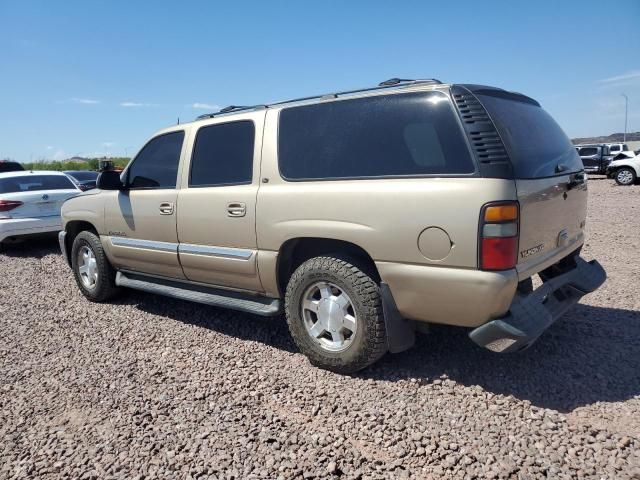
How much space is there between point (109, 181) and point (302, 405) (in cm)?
313

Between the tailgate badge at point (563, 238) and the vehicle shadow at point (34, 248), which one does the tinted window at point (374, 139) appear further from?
the vehicle shadow at point (34, 248)

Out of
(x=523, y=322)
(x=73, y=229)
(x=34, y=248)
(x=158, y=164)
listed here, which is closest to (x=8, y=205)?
(x=34, y=248)

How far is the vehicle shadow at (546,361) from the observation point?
120 inches

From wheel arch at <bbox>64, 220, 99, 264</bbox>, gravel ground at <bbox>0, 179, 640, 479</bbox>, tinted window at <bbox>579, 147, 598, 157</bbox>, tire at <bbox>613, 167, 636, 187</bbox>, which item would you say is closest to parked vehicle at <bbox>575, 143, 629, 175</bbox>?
tinted window at <bbox>579, 147, 598, 157</bbox>

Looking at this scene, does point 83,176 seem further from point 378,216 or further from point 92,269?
point 378,216

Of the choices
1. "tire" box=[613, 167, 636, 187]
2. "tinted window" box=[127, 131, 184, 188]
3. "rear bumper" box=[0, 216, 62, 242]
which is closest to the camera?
"tinted window" box=[127, 131, 184, 188]

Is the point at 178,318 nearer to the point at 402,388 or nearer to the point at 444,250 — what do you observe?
the point at 402,388

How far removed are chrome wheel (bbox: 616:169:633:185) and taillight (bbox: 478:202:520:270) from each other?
19805 mm

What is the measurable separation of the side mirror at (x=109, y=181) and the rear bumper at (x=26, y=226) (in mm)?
4734

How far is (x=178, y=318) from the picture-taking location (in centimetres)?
486

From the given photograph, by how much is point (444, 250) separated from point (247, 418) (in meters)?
1.56

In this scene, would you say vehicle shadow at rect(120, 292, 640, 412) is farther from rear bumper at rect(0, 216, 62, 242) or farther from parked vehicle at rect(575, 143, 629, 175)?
parked vehicle at rect(575, 143, 629, 175)

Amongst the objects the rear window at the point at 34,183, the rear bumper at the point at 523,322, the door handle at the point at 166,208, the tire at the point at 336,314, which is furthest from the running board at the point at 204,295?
the rear window at the point at 34,183

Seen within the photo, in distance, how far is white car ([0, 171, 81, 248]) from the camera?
8367 millimetres
